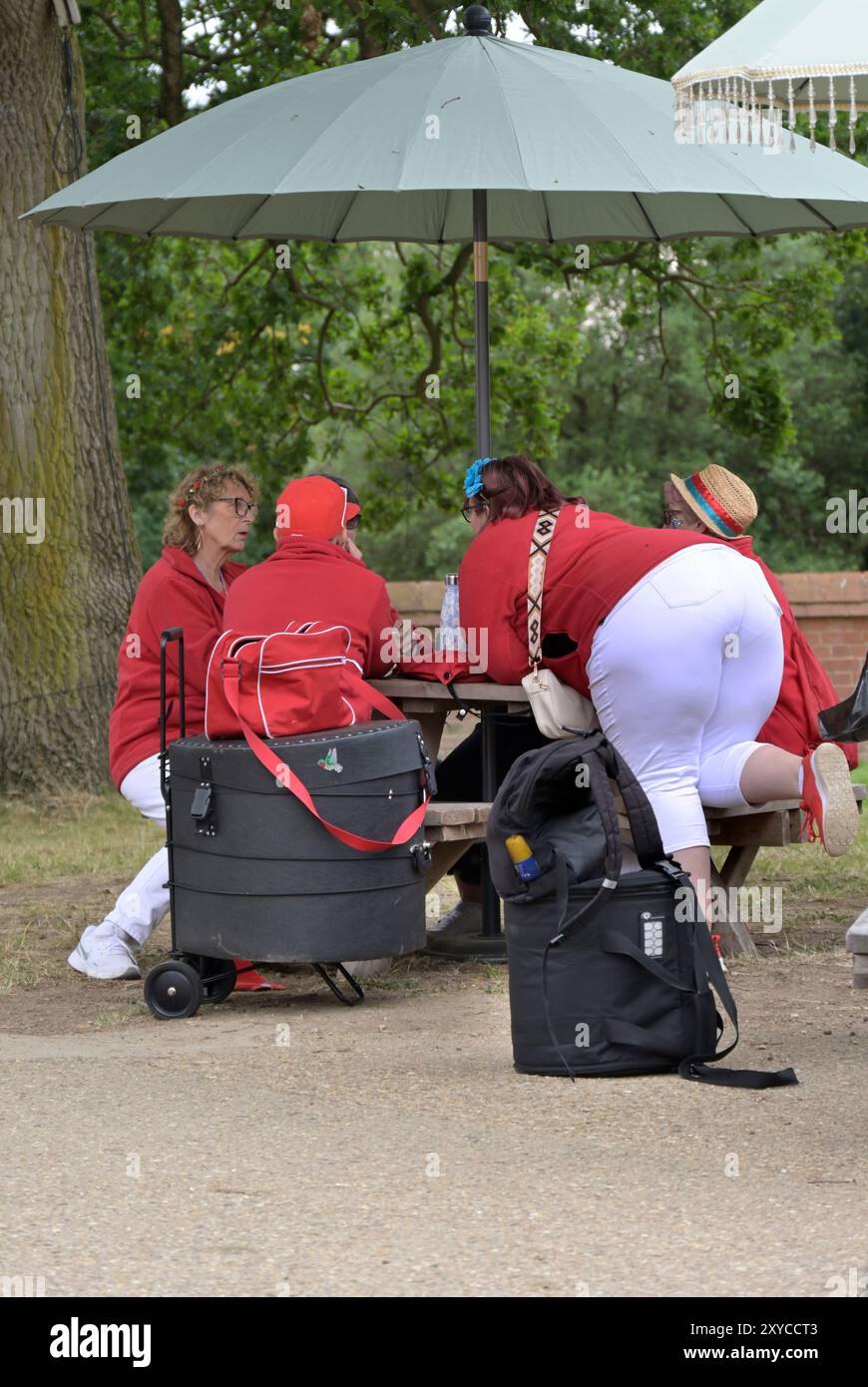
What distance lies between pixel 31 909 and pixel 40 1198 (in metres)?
3.80

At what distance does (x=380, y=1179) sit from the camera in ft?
Result: 12.4

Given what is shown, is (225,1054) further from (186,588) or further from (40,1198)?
(186,588)

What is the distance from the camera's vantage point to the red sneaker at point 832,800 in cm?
494

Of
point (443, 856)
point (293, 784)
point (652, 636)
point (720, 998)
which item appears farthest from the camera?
point (443, 856)

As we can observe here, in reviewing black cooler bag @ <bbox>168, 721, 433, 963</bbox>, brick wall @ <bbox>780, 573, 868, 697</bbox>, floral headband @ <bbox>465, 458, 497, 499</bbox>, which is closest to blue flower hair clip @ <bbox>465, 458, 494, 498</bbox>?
floral headband @ <bbox>465, 458, 497, 499</bbox>

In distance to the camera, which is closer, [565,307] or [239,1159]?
[239,1159]

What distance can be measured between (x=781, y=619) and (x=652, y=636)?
3.12 feet

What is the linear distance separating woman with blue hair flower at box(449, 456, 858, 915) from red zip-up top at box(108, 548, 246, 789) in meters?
0.86

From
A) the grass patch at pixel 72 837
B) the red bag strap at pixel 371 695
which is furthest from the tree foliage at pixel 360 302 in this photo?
the red bag strap at pixel 371 695

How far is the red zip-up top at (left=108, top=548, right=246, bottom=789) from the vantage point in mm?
Result: 5969

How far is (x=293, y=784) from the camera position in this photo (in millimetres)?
5082

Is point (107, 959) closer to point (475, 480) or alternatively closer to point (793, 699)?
point (475, 480)

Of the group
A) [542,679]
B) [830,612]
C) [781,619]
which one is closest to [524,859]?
[542,679]
